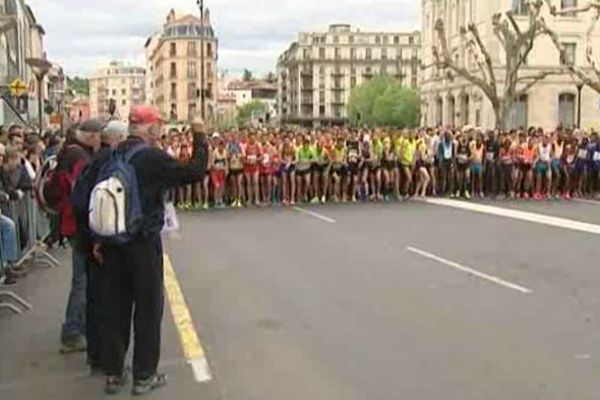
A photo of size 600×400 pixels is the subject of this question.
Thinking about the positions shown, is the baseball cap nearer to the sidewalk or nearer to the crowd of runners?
the sidewalk

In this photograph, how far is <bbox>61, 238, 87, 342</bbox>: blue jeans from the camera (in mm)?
8531

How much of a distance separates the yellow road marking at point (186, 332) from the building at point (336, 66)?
17673 cm

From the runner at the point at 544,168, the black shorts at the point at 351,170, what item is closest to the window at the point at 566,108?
the runner at the point at 544,168

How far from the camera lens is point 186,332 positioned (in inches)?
364

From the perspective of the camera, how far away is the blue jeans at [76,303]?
28.0 ft

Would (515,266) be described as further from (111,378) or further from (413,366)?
(111,378)

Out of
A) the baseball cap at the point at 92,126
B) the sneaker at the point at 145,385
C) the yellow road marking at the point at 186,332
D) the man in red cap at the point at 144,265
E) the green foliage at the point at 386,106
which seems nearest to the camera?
the man in red cap at the point at 144,265

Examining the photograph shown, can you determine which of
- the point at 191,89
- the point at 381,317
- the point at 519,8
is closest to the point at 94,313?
the point at 381,317

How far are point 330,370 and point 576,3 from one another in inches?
3473

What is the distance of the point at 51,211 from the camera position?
9.00 meters

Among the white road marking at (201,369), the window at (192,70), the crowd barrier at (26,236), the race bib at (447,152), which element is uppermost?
the window at (192,70)

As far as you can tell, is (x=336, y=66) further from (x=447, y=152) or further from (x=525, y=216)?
(x=525, y=216)

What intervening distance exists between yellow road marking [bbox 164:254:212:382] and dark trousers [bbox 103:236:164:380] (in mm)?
529

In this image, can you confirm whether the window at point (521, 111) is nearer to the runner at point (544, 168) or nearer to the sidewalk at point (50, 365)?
the runner at point (544, 168)
